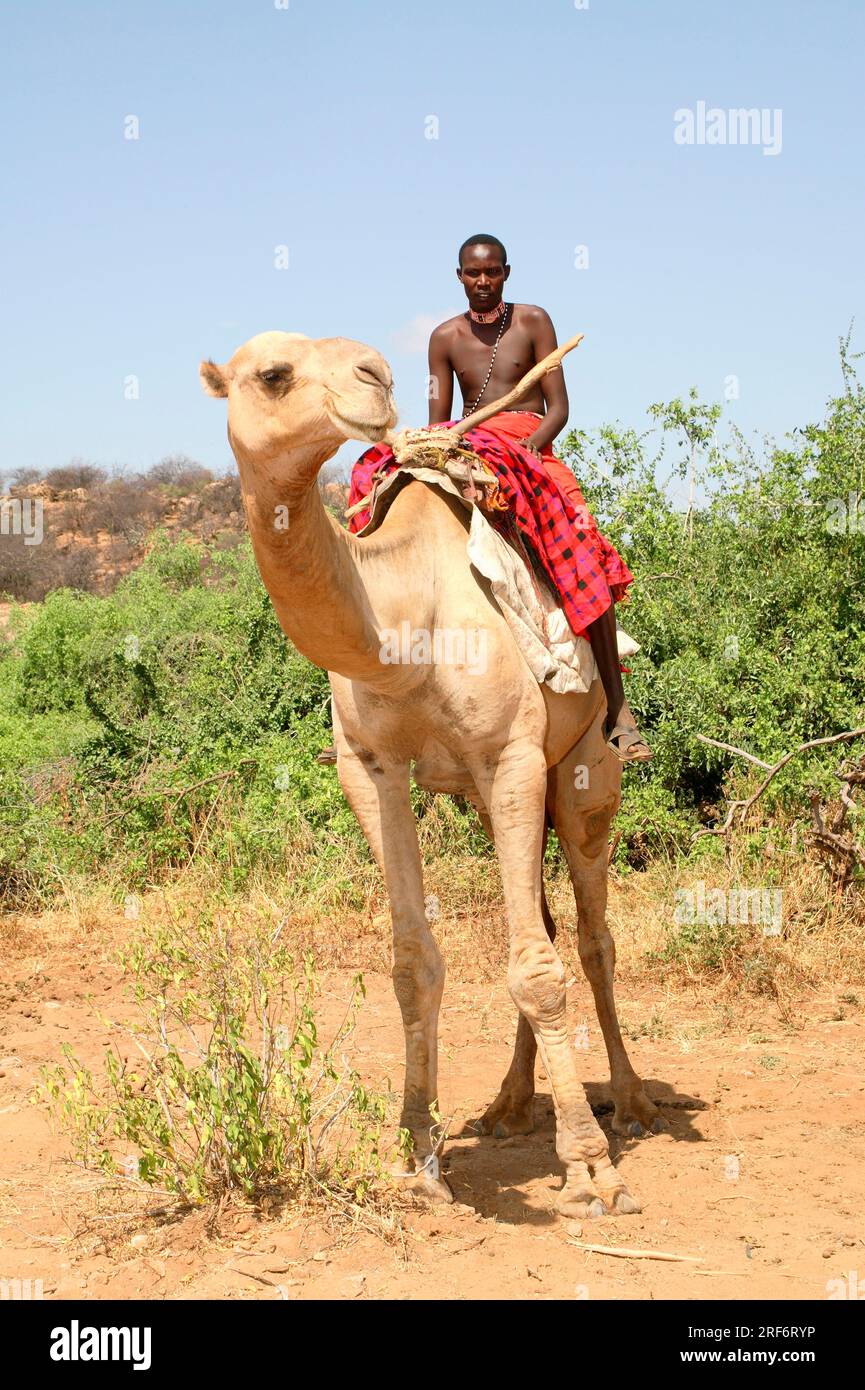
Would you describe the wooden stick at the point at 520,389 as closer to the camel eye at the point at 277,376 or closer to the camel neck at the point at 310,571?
the camel neck at the point at 310,571

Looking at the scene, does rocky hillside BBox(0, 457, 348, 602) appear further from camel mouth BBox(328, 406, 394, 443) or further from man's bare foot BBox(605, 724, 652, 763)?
camel mouth BBox(328, 406, 394, 443)

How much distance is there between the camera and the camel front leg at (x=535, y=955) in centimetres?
464

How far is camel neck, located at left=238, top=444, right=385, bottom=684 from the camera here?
12.2ft

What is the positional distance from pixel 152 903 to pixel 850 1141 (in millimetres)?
4972

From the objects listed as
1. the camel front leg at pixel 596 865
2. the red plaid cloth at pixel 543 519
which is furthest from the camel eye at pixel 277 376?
the camel front leg at pixel 596 865

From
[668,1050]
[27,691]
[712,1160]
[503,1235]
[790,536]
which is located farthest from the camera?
[27,691]

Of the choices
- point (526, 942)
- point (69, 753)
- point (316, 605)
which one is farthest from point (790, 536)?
point (316, 605)

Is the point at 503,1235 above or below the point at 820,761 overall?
below

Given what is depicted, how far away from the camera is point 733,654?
9570mm

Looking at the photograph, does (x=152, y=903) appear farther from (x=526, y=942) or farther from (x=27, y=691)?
(x=27, y=691)

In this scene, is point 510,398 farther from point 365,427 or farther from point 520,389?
point 365,427

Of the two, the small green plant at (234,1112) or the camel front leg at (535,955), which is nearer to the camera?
the small green plant at (234,1112)

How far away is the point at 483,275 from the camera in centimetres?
536

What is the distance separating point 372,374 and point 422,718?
57.8 inches
